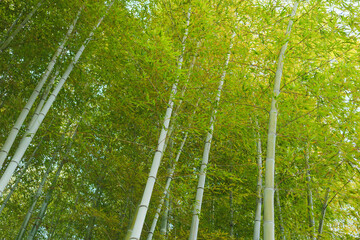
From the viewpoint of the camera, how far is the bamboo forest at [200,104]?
9.60ft

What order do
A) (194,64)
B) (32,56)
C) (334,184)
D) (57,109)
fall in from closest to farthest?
1. (334,184)
2. (194,64)
3. (32,56)
4. (57,109)

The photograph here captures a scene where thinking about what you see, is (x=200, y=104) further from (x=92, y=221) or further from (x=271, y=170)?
(x=92, y=221)

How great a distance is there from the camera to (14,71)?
4766 mm

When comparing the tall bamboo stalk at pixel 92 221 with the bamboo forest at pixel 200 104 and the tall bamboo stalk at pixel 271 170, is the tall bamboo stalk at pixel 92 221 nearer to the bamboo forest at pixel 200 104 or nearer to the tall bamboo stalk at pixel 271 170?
the bamboo forest at pixel 200 104

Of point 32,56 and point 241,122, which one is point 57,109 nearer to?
point 32,56

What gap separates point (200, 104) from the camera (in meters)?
3.88

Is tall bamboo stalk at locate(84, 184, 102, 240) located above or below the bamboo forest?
below

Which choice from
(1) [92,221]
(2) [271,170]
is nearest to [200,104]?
(2) [271,170]

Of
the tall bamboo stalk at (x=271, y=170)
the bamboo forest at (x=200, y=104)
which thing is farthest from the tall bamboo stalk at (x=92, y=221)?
the tall bamboo stalk at (x=271, y=170)

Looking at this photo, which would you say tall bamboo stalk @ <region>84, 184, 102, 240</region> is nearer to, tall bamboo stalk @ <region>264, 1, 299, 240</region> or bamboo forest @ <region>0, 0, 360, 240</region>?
bamboo forest @ <region>0, 0, 360, 240</region>

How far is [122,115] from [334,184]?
11.2 ft

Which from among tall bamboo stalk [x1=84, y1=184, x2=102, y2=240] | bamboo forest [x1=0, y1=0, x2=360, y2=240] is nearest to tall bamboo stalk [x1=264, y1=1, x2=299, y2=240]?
bamboo forest [x1=0, y1=0, x2=360, y2=240]

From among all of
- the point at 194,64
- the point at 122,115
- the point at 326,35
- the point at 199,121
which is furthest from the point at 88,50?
the point at 326,35

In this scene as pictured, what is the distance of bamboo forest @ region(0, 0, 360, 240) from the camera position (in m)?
2.93
